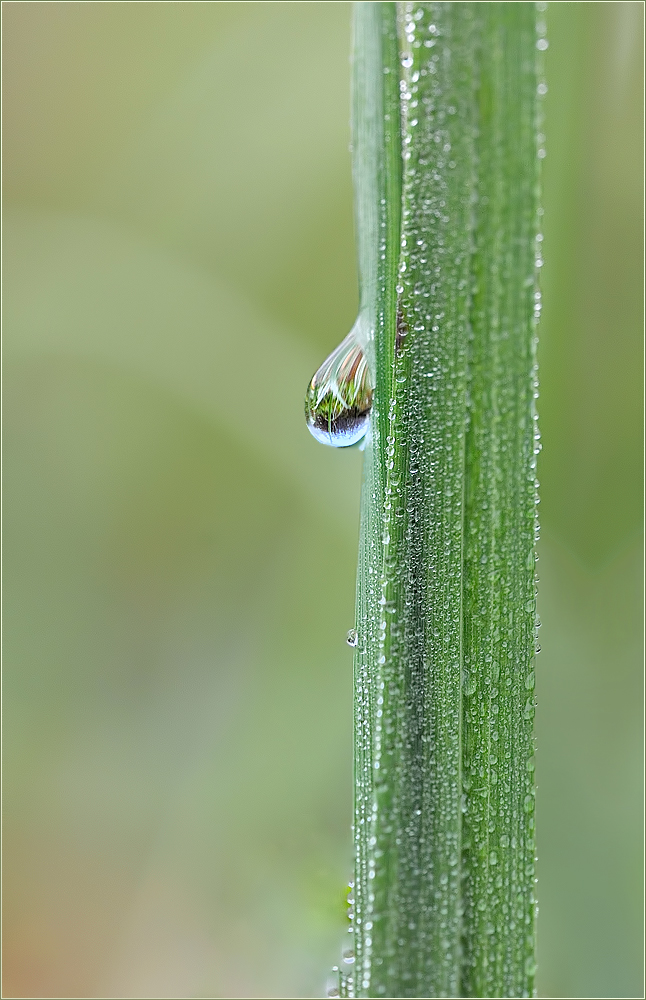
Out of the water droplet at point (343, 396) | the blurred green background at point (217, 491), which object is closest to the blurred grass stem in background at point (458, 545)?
the water droplet at point (343, 396)

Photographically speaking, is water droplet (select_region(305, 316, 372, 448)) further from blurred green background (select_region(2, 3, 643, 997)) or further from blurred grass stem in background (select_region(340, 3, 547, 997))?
blurred green background (select_region(2, 3, 643, 997))

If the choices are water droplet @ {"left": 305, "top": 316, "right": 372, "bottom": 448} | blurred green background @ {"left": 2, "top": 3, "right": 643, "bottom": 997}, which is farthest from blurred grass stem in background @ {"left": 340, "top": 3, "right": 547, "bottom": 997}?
blurred green background @ {"left": 2, "top": 3, "right": 643, "bottom": 997}

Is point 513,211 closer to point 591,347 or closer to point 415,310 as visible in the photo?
point 415,310

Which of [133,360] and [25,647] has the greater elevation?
[133,360]

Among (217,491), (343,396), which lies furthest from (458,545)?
(217,491)

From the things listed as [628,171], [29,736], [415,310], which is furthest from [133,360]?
[415,310]

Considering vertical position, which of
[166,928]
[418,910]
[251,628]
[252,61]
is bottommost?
[166,928]
